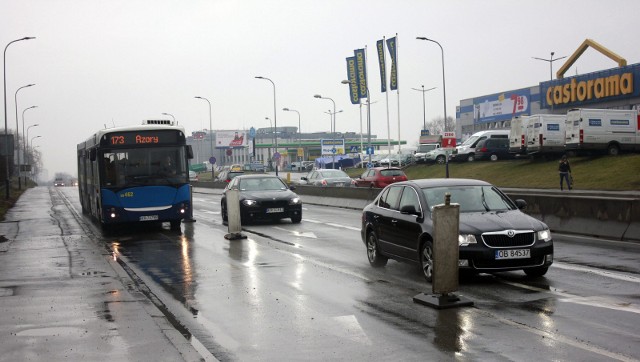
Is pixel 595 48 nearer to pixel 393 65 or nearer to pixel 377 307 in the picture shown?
pixel 393 65

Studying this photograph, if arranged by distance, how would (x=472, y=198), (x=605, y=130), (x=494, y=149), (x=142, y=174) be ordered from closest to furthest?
(x=472, y=198) < (x=142, y=174) < (x=605, y=130) < (x=494, y=149)

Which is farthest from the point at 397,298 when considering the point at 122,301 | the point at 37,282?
the point at 37,282

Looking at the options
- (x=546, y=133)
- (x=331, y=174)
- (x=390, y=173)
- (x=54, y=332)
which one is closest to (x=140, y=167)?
(x=54, y=332)

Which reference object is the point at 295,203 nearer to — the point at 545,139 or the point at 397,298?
the point at 397,298

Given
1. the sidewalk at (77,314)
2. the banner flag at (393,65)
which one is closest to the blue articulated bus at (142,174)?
the sidewalk at (77,314)

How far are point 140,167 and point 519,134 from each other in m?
30.7

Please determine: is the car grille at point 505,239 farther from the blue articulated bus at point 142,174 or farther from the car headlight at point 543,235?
the blue articulated bus at point 142,174

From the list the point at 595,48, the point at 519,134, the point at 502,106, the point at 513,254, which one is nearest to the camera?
the point at 513,254

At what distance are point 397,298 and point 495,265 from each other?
156cm

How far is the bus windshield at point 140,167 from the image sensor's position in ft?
68.3

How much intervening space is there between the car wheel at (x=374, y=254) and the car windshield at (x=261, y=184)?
11423mm

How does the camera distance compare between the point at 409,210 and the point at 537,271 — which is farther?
the point at 409,210

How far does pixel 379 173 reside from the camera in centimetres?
3891

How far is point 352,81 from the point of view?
62.1 m
